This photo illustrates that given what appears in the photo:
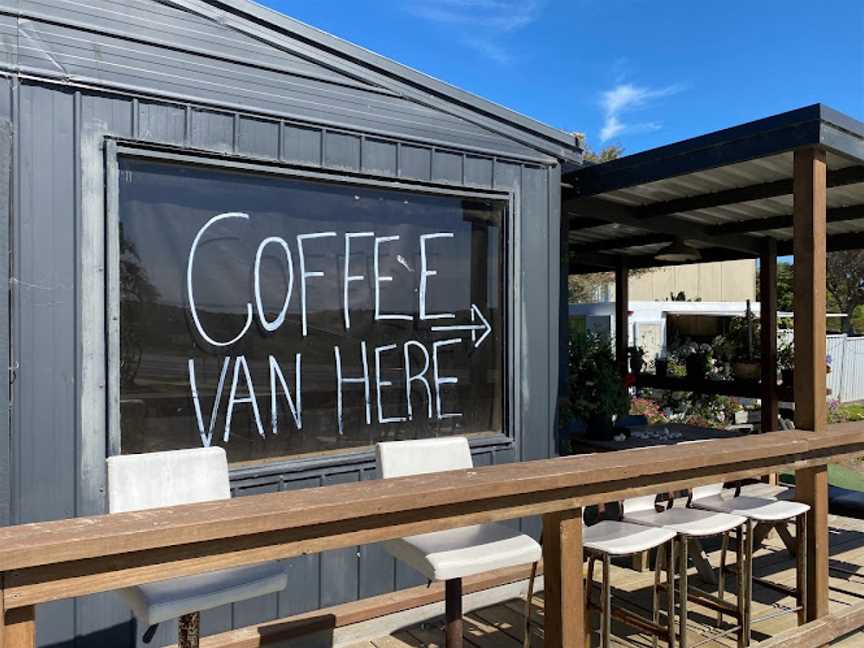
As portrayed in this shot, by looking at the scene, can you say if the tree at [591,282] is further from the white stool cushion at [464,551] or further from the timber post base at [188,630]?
the timber post base at [188,630]

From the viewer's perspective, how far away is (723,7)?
1553 cm

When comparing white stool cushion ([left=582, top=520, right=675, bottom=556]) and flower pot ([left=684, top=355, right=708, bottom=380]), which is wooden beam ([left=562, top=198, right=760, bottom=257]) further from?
white stool cushion ([left=582, top=520, right=675, bottom=556])

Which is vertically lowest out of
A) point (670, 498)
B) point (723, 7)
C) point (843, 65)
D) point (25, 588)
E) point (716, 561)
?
point (716, 561)

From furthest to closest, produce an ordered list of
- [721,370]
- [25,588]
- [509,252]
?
1. [721,370]
2. [509,252]
3. [25,588]

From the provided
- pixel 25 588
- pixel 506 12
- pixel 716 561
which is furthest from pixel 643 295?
pixel 25 588

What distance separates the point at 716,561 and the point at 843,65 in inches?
589

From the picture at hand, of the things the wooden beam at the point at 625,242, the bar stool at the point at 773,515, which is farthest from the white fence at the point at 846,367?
the bar stool at the point at 773,515

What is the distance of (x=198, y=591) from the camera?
1.93 meters

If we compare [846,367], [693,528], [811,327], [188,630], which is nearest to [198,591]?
[188,630]

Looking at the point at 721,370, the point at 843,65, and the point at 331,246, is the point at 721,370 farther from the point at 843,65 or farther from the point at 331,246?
the point at 843,65

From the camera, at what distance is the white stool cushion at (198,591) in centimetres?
186

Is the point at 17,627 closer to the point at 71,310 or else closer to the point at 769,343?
the point at 71,310

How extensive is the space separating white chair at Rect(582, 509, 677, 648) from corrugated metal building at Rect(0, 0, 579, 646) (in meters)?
0.88

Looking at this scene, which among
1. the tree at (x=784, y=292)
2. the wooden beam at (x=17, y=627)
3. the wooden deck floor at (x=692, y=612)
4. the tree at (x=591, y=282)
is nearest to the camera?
the wooden beam at (x=17, y=627)
